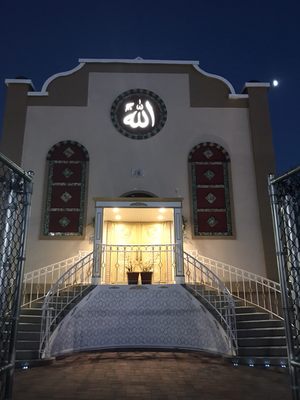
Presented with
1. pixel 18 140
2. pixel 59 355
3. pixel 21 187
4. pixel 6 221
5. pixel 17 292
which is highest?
pixel 18 140

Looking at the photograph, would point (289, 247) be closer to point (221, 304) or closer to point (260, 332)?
point (260, 332)

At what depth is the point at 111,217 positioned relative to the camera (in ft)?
32.8

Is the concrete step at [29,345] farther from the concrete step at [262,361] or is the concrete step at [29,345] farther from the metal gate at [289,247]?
the metal gate at [289,247]

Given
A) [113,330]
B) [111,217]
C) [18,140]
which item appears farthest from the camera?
[18,140]

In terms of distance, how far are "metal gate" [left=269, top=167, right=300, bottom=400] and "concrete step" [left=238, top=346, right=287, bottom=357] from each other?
11.8 ft

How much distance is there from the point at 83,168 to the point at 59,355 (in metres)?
5.71

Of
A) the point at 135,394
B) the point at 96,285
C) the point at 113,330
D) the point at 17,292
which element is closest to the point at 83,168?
the point at 96,285

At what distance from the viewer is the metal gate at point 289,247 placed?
7.88 ft

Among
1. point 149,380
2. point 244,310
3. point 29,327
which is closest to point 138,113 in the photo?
point 244,310

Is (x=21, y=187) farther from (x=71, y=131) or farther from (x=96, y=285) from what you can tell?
Answer: (x=71, y=131)

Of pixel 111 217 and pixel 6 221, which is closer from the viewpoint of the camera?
pixel 6 221

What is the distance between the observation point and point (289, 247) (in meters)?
2.54

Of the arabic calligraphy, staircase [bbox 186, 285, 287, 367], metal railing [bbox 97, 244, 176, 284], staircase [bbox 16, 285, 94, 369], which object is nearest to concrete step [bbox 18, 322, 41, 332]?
staircase [bbox 16, 285, 94, 369]

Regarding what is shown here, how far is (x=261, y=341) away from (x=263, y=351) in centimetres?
34
